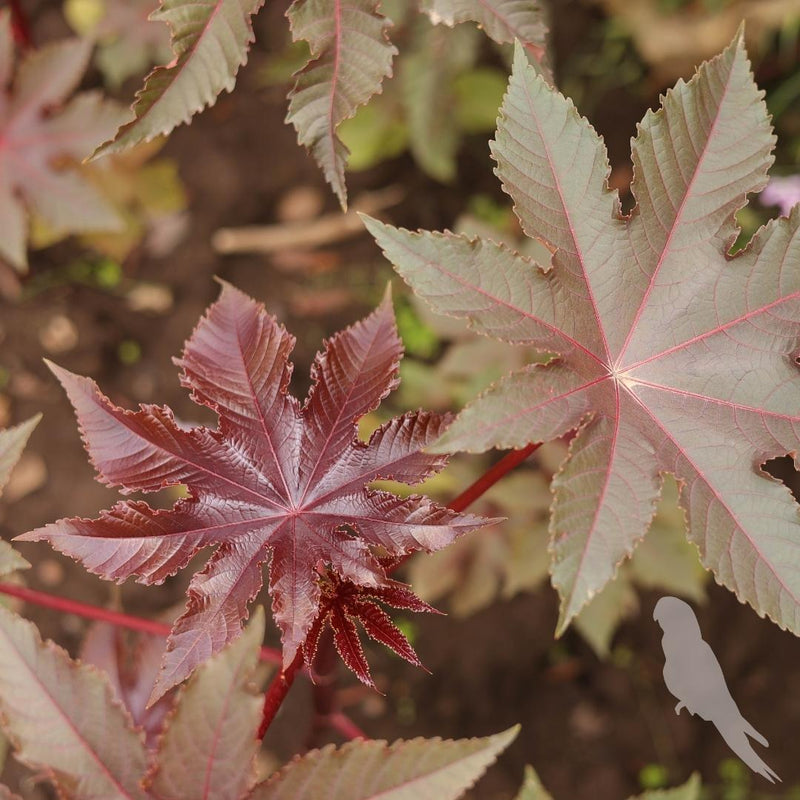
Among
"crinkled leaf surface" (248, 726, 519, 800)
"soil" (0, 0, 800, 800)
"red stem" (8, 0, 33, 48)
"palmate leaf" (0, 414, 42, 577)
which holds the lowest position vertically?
"soil" (0, 0, 800, 800)

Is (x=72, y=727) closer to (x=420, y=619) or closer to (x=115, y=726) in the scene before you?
(x=115, y=726)

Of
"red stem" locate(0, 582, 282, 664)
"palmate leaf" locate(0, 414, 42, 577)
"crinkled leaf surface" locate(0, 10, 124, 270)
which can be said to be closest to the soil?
"crinkled leaf surface" locate(0, 10, 124, 270)

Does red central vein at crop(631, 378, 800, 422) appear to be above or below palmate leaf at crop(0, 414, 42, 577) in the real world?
below

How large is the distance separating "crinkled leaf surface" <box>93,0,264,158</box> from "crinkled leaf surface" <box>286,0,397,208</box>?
0.08 meters

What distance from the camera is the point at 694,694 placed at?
888 millimetres

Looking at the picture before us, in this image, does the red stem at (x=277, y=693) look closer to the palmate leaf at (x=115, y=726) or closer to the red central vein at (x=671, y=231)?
the palmate leaf at (x=115, y=726)

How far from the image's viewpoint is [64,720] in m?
0.80

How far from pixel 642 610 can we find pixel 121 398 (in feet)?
6.09

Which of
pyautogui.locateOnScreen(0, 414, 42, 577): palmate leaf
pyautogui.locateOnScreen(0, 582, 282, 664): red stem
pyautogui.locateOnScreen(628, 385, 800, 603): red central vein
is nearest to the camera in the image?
pyautogui.locateOnScreen(628, 385, 800, 603): red central vein

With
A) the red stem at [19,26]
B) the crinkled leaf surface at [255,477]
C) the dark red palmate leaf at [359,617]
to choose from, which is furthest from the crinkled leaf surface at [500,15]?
the red stem at [19,26]

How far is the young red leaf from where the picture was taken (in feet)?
3.09

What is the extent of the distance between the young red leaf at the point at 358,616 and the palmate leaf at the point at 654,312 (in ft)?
0.71

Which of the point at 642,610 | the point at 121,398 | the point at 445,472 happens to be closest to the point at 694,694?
the point at 445,472

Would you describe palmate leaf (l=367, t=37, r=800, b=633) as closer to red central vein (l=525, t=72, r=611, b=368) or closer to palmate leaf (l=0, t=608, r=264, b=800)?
red central vein (l=525, t=72, r=611, b=368)
